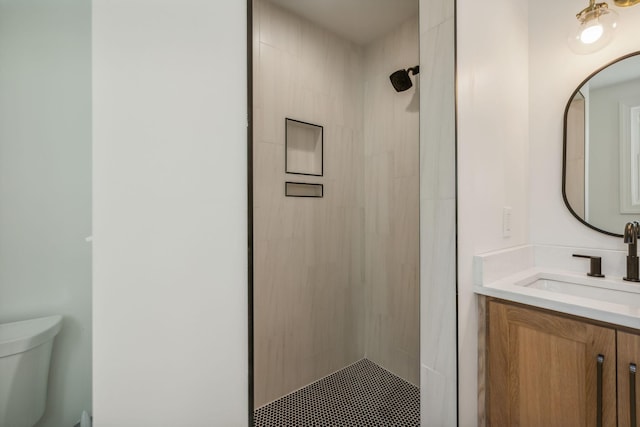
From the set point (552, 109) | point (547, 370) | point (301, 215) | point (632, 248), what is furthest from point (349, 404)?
point (552, 109)

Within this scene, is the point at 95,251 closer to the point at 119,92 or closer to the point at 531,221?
the point at 119,92

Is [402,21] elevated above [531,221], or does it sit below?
above

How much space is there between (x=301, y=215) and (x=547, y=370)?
3.52ft

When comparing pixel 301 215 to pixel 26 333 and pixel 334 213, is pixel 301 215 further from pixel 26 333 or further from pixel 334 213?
pixel 26 333

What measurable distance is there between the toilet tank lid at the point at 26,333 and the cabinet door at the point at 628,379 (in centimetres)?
142

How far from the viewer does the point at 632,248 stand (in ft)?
3.82

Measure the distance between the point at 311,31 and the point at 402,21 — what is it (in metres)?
0.87

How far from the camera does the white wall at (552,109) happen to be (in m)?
1.41

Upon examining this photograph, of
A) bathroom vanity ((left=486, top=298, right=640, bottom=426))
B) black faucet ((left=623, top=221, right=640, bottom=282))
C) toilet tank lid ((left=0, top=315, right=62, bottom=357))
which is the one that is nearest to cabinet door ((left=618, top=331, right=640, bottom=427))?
bathroom vanity ((left=486, top=298, right=640, bottom=426))

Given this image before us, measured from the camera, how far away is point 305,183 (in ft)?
4.11

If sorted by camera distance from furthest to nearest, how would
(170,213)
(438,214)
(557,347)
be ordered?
1. (438,214)
2. (557,347)
3. (170,213)

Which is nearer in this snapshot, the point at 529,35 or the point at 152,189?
the point at 152,189

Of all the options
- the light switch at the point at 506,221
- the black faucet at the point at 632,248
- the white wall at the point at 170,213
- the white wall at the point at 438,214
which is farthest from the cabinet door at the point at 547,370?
the white wall at the point at 170,213

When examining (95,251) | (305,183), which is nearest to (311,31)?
(305,183)
